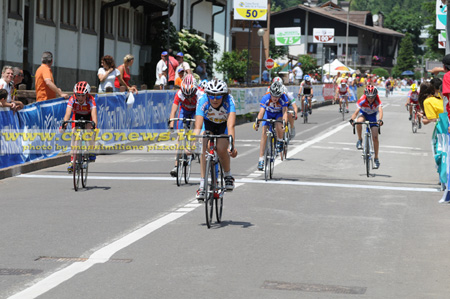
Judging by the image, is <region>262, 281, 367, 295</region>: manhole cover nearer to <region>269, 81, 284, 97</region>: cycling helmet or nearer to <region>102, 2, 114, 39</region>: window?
<region>269, 81, 284, 97</region>: cycling helmet

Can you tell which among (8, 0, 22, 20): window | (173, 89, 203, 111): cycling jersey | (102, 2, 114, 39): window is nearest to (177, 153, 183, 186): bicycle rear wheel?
(173, 89, 203, 111): cycling jersey

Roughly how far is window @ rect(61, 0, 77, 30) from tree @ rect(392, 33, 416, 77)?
120m

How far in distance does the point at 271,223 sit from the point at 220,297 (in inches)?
157

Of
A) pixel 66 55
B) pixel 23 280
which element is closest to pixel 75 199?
pixel 23 280

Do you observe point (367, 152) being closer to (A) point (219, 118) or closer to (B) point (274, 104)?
(B) point (274, 104)

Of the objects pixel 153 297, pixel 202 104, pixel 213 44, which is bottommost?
pixel 153 297

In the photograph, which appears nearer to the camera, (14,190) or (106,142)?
(14,190)

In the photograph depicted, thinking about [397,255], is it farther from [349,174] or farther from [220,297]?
[349,174]

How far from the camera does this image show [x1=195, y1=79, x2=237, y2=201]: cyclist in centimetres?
1062

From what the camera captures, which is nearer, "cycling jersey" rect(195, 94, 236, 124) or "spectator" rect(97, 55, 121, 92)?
"cycling jersey" rect(195, 94, 236, 124)

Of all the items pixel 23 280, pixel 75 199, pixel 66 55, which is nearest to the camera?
pixel 23 280

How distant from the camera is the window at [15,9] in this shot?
25.9m

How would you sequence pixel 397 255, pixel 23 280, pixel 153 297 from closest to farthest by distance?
pixel 153 297 → pixel 23 280 → pixel 397 255

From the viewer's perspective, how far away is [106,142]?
21906mm
